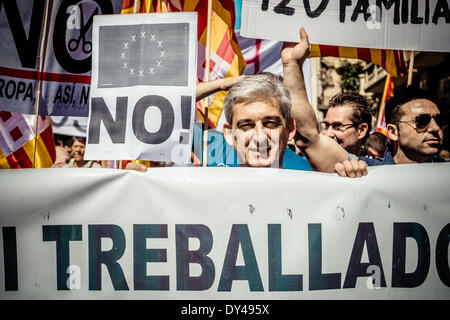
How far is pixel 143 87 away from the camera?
2881mm

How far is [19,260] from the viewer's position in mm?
2104

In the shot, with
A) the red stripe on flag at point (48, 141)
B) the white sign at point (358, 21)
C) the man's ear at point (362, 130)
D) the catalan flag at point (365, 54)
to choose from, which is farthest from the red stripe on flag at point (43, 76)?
the man's ear at point (362, 130)

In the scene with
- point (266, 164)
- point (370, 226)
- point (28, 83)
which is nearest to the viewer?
point (370, 226)

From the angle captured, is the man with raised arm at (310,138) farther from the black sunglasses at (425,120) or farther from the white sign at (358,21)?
the white sign at (358,21)

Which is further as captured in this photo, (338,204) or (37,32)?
(37,32)

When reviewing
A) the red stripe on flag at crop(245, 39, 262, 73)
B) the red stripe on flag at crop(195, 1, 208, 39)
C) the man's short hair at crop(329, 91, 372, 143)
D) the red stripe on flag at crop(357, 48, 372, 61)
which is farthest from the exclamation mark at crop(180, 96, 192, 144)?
the red stripe on flag at crop(245, 39, 262, 73)

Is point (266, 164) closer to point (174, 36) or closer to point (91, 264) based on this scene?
point (91, 264)

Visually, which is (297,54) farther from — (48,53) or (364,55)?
(48,53)

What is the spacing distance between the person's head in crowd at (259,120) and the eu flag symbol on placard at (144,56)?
627mm

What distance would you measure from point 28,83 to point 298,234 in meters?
2.91

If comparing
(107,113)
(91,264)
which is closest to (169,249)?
(91,264)

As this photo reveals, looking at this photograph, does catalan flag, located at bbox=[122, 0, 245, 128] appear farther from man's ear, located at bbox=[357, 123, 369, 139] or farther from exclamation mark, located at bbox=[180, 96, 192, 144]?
exclamation mark, located at bbox=[180, 96, 192, 144]

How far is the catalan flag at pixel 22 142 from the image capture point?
Answer: 443 centimetres

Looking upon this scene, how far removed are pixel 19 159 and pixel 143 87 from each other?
239 cm
